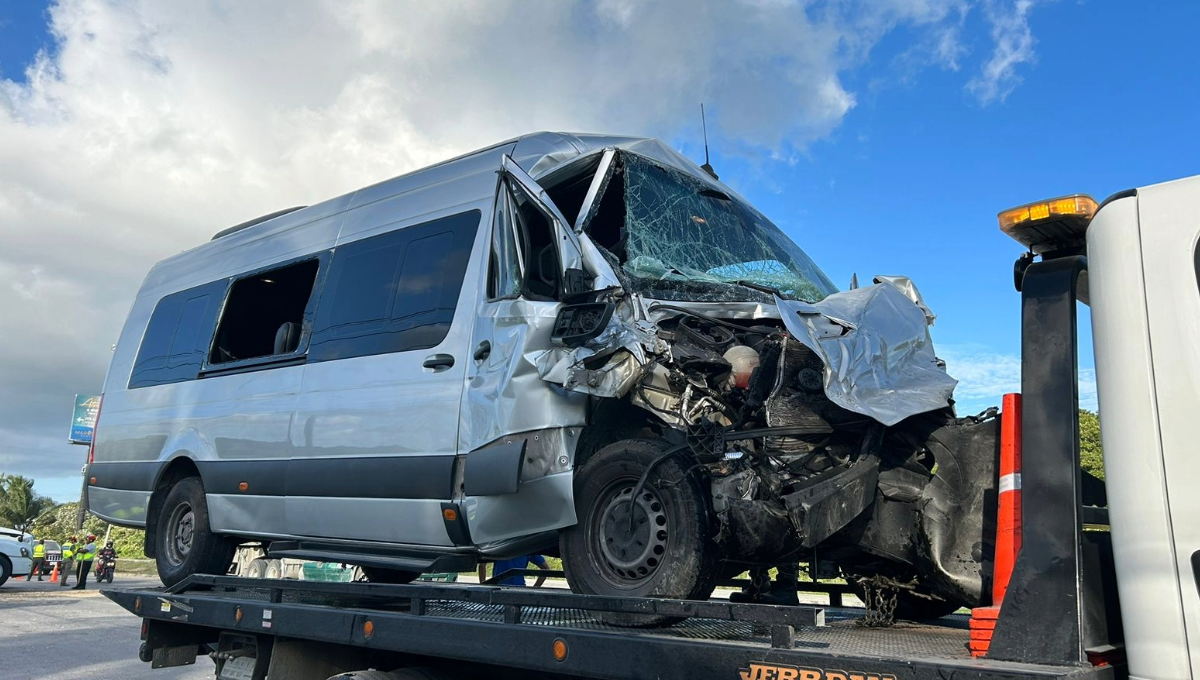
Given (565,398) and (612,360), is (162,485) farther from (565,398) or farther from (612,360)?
(612,360)

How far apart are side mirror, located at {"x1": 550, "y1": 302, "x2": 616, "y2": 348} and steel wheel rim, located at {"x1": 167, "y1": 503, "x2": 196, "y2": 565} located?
3.73 metres

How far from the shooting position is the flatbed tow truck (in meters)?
2.28

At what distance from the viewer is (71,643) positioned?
1262 centimetres

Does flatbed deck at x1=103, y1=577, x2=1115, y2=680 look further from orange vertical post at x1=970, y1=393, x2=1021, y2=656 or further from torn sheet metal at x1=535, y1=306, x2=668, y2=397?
torn sheet metal at x1=535, y1=306, x2=668, y2=397

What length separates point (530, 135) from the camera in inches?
205

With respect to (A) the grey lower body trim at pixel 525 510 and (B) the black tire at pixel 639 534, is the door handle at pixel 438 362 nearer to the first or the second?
(A) the grey lower body trim at pixel 525 510

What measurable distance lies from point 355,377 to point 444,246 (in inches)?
36.7

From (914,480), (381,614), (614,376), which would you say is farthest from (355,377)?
(914,480)

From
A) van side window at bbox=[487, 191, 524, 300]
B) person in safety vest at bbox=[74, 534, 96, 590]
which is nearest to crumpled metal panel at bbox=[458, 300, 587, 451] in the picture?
van side window at bbox=[487, 191, 524, 300]

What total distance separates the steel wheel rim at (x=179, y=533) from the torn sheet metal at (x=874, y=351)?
4.83m

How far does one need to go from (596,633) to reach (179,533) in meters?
4.67

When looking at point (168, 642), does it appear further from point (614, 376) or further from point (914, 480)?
point (914, 480)

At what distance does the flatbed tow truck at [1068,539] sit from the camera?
228 centimetres

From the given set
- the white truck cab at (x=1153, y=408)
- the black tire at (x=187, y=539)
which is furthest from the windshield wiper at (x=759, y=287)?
the black tire at (x=187, y=539)
